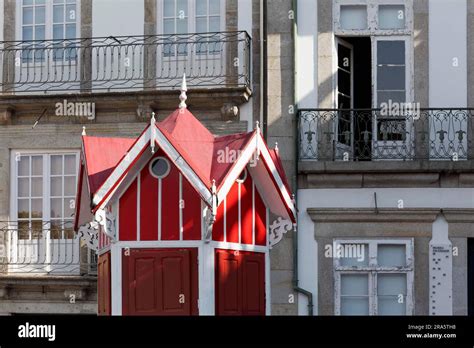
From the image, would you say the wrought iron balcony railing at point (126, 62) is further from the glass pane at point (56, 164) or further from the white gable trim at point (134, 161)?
the white gable trim at point (134, 161)

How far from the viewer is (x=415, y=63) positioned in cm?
2283

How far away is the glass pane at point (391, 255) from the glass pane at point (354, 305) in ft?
2.06

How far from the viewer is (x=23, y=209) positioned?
23312 mm

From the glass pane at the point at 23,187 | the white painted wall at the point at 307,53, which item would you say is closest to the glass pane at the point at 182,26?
the white painted wall at the point at 307,53

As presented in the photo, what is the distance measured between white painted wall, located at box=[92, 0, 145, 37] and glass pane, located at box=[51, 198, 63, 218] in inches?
108

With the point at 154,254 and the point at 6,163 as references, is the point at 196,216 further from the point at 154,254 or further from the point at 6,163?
the point at 6,163

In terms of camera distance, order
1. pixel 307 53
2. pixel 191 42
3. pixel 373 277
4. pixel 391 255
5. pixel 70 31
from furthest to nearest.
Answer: pixel 70 31
pixel 307 53
pixel 191 42
pixel 391 255
pixel 373 277

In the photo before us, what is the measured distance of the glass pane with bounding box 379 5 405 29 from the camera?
2303 cm

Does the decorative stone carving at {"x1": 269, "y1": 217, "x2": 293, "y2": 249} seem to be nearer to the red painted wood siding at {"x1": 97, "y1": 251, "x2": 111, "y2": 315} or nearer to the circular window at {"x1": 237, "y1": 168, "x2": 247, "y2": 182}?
the circular window at {"x1": 237, "y1": 168, "x2": 247, "y2": 182}

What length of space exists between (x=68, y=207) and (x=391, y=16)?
5.96 meters

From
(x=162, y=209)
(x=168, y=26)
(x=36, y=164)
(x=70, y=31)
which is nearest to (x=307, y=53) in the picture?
(x=168, y=26)

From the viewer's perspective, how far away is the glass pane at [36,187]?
23250 millimetres

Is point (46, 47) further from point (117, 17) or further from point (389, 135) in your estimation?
point (389, 135)

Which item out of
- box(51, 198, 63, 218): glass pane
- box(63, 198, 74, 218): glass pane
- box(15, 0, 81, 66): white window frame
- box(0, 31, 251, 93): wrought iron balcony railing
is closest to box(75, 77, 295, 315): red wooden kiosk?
box(0, 31, 251, 93): wrought iron balcony railing
